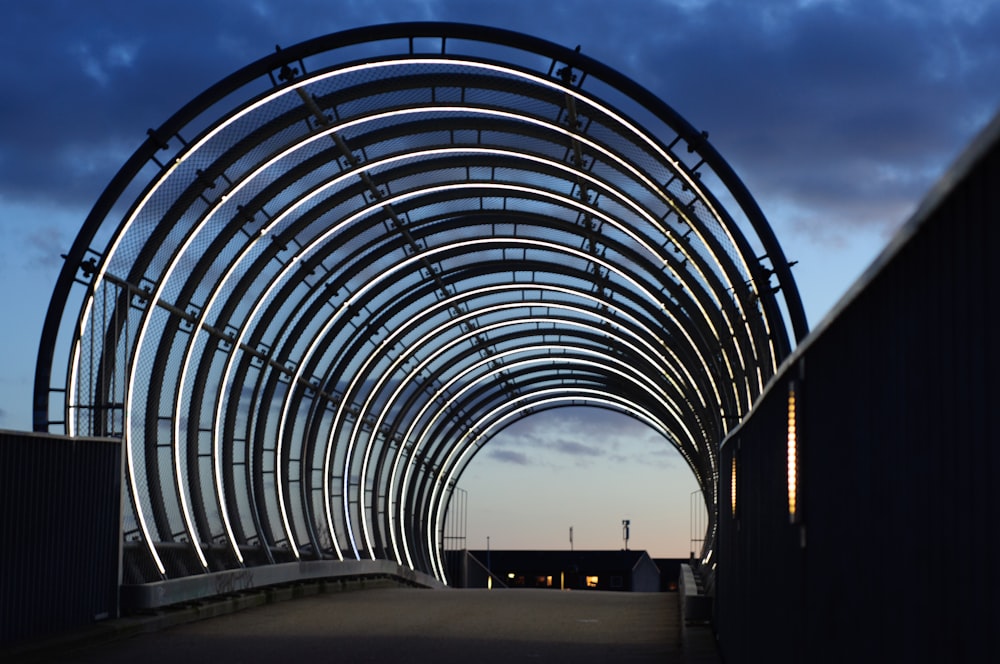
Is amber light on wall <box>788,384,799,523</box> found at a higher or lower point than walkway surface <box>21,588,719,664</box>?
higher

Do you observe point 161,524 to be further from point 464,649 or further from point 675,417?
point 675,417

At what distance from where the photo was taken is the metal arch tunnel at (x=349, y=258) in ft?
59.3

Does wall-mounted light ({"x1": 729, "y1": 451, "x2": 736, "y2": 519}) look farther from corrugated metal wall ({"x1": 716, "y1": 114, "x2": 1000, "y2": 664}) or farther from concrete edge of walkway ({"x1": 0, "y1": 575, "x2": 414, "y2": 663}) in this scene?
concrete edge of walkway ({"x1": 0, "y1": 575, "x2": 414, "y2": 663})

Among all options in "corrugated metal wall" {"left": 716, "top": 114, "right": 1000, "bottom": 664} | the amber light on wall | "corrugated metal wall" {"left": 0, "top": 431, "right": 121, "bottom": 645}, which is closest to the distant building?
"corrugated metal wall" {"left": 0, "top": 431, "right": 121, "bottom": 645}

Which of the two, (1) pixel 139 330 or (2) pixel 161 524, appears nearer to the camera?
(1) pixel 139 330

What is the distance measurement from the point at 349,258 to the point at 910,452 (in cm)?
2359

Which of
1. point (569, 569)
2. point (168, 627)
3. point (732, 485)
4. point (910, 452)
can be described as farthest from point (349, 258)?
point (569, 569)

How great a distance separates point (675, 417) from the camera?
45.7 m

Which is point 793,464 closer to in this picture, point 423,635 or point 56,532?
point 56,532

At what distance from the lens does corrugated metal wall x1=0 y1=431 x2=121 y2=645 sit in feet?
45.9

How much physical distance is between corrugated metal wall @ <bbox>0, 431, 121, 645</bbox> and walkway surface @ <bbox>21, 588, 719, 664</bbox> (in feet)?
1.95

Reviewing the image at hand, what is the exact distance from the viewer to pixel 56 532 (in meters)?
15.2

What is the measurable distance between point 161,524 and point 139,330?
12.8 ft

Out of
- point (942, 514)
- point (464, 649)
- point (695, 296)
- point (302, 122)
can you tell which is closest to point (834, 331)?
point (942, 514)
